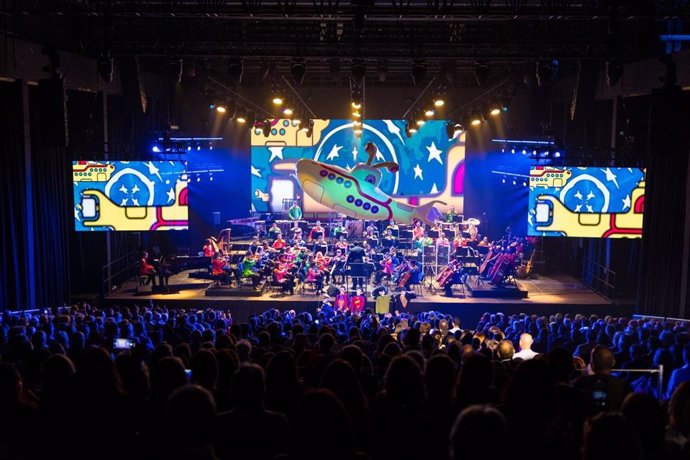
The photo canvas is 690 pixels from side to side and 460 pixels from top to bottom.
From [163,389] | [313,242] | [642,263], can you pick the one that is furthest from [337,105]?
[163,389]

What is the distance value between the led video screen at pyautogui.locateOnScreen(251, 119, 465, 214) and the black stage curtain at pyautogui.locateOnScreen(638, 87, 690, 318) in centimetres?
1062

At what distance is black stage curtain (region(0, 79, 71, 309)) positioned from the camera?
1285 centimetres

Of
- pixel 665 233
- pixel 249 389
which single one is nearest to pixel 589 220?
pixel 665 233

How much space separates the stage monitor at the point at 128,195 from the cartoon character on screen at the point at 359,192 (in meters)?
9.45

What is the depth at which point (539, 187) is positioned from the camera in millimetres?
16531

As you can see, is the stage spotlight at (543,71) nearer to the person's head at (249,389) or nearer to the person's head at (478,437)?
the person's head at (249,389)

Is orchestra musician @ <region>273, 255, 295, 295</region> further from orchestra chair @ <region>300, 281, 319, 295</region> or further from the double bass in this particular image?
the double bass

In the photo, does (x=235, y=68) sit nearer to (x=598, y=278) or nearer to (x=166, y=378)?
(x=166, y=378)

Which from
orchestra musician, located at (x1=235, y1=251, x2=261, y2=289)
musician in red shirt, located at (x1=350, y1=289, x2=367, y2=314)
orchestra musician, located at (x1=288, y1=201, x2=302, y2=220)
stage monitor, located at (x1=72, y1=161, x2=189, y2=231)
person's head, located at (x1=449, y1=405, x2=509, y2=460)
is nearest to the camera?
person's head, located at (x1=449, y1=405, x2=509, y2=460)

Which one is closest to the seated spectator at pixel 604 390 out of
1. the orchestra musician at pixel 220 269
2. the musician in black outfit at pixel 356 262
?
the musician in black outfit at pixel 356 262

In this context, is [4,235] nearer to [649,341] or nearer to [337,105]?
[649,341]

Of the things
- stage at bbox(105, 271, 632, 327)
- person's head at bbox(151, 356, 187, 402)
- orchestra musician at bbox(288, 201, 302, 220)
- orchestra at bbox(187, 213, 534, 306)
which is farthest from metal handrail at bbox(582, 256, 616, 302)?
person's head at bbox(151, 356, 187, 402)

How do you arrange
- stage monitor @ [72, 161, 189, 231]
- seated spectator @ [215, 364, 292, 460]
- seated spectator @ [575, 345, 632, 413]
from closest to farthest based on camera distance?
seated spectator @ [215, 364, 292, 460], seated spectator @ [575, 345, 632, 413], stage monitor @ [72, 161, 189, 231]

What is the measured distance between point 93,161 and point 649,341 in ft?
43.5
